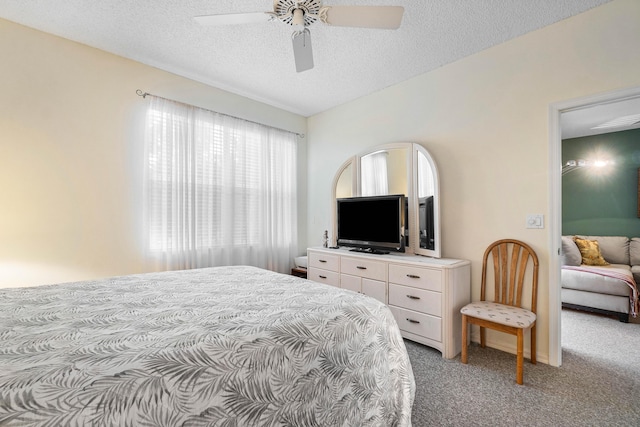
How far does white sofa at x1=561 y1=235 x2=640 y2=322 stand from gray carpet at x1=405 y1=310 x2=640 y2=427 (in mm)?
635

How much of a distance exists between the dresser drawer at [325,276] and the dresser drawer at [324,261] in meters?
0.05

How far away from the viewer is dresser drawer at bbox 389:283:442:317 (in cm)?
242

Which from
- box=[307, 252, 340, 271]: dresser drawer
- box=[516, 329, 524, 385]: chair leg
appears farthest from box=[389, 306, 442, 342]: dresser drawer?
box=[307, 252, 340, 271]: dresser drawer

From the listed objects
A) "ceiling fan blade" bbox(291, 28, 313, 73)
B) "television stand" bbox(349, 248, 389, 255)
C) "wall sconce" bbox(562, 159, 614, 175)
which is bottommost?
"television stand" bbox(349, 248, 389, 255)

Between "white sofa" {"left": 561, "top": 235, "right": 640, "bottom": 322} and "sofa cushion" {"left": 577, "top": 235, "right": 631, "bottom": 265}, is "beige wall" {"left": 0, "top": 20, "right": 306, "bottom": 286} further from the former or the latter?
"sofa cushion" {"left": 577, "top": 235, "right": 631, "bottom": 265}

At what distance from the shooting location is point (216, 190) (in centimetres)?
335

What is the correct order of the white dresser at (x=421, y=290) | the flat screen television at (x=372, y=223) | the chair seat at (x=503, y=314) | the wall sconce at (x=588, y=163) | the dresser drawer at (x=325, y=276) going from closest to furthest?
the chair seat at (x=503, y=314)
the white dresser at (x=421, y=290)
the flat screen television at (x=372, y=223)
the dresser drawer at (x=325, y=276)
the wall sconce at (x=588, y=163)

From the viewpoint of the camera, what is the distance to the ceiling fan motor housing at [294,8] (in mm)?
1706

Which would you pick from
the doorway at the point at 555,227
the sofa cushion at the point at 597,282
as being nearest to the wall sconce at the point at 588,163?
the sofa cushion at the point at 597,282

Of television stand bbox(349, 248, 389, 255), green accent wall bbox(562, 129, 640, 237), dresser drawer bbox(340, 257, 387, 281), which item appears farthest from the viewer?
green accent wall bbox(562, 129, 640, 237)

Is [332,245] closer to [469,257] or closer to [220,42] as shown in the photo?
[469,257]

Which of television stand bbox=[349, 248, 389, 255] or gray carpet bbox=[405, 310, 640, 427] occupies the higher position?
television stand bbox=[349, 248, 389, 255]

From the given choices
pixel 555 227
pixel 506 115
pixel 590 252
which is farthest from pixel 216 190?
pixel 590 252

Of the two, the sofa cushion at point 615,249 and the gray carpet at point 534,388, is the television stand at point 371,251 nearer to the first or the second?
the gray carpet at point 534,388
